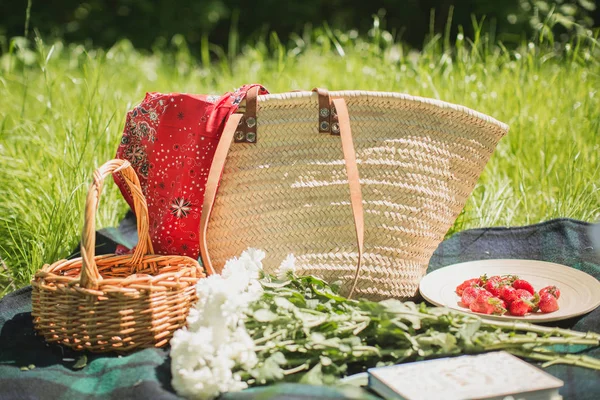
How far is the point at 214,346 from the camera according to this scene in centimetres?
121

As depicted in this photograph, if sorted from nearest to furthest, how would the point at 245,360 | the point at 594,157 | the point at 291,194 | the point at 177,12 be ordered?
the point at 245,360, the point at 291,194, the point at 594,157, the point at 177,12

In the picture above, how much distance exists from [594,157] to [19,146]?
2366mm

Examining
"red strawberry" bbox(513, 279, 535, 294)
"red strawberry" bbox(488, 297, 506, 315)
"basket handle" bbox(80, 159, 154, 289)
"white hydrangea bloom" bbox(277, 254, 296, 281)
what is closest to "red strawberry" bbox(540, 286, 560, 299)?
"red strawberry" bbox(513, 279, 535, 294)

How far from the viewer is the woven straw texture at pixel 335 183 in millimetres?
1712

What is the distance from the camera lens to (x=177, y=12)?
732 centimetres

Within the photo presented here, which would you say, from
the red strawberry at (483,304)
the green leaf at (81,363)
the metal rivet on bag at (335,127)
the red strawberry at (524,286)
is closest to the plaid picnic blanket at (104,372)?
the green leaf at (81,363)

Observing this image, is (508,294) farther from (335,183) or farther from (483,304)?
(335,183)

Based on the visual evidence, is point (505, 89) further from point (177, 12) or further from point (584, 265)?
point (177, 12)

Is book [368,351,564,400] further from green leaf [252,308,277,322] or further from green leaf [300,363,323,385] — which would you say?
green leaf [252,308,277,322]

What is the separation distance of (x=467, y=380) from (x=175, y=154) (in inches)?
39.7

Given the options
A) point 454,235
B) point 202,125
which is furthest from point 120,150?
point 454,235

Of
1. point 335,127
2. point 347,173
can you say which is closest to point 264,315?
point 347,173

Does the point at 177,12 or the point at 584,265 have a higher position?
the point at 177,12

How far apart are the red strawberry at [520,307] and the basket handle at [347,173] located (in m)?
0.40
